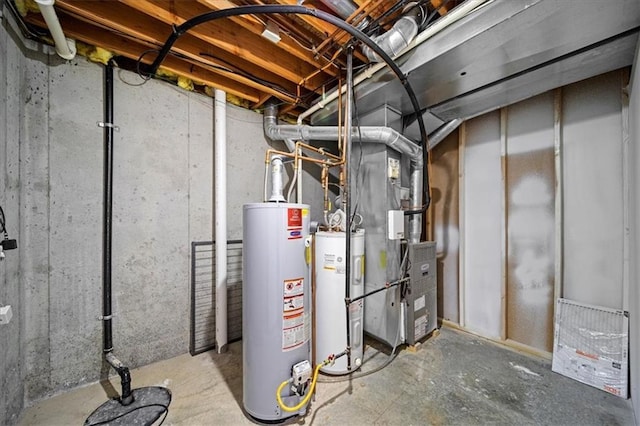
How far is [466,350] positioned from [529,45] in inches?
97.3

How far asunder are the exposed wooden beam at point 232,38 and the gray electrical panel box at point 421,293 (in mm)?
1949

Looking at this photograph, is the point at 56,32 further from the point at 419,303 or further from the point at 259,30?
the point at 419,303

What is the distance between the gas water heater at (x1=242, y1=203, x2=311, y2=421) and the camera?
1.48m

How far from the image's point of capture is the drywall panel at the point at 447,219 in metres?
2.85

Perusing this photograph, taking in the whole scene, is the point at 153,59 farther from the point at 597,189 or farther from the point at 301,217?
the point at 597,189

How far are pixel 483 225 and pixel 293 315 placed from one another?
2.26 m

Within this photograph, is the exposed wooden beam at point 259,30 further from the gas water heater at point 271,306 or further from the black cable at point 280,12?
the gas water heater at point 271,306

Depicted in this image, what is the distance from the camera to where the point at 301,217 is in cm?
157

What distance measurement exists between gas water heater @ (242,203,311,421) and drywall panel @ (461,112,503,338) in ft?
6.92

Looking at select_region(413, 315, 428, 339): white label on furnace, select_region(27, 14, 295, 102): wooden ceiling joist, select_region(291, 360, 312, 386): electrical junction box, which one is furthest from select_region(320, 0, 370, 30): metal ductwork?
select_region(413, 315, 428, 339): white label on furnace

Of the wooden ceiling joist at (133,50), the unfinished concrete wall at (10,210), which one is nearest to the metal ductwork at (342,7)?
the wooden ceiling joist at (133,50)

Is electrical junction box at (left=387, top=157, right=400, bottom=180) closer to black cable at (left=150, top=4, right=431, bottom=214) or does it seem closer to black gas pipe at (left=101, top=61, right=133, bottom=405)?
black cable at (left=150, top=4, right=431, bottom=214)

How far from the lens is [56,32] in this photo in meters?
1.50

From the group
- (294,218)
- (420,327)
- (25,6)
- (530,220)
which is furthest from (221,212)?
(530,220)
